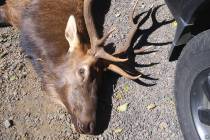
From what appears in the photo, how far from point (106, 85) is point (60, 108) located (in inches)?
27.0

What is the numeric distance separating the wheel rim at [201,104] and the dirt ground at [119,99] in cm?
96

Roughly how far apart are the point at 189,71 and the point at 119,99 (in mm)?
1881

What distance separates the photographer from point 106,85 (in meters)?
6.43

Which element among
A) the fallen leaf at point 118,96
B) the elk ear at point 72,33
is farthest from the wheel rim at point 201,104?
the elk ear at point 72,33

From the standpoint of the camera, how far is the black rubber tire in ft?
14.0

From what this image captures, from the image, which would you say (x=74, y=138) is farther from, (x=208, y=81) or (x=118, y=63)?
(x=208, y=81)

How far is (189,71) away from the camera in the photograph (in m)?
4.53

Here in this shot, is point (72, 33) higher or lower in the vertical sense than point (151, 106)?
higher

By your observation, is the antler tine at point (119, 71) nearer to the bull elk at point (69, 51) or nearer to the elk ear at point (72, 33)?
the bull elk at point (69, 51)

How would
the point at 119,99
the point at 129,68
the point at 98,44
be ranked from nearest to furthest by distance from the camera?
1. the point at 98,44
2. the point at 119,99
3. the point at 129,68

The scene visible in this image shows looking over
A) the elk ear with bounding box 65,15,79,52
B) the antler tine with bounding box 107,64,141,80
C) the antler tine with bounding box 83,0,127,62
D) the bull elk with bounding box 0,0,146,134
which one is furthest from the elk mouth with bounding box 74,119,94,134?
the elk ear with bounding box 65,15,79,52

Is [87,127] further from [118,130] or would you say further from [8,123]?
[8,123]

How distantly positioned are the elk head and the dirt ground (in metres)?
0.25

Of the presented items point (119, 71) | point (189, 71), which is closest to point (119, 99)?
point (119, 71)
